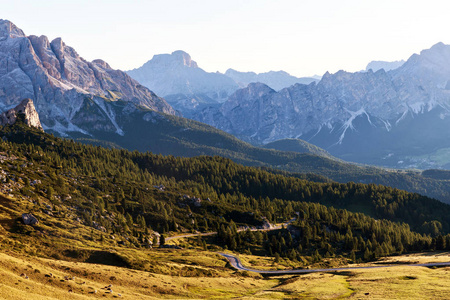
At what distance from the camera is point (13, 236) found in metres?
128

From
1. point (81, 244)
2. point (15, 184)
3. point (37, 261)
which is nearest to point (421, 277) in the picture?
point (37, 261)

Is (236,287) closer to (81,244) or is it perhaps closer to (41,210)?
(81,244)

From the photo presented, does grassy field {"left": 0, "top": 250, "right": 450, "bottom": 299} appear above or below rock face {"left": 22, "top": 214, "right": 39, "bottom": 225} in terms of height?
below

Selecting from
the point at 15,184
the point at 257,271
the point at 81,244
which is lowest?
the point at 257,271

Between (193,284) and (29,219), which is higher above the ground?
(29,219)

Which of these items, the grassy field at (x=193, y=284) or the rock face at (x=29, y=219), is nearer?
the grassy field at (x=193, y=284)

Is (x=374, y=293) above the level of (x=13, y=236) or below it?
below

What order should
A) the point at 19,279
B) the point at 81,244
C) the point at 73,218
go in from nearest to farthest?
1. the point at 19,279
2. the point at 81,244
3. the point at 73,218

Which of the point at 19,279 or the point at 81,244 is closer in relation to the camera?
the point at 19,279

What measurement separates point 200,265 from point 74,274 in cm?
6723

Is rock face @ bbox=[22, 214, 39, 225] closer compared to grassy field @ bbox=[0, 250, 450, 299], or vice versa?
grassy field @ bbox=[0, 250, 450, 299]

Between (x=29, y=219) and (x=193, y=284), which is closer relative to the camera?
(x=193, y=284)

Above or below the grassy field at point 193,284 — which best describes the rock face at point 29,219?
above

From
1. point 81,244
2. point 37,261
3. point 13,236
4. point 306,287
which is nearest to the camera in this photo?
point 37,261
